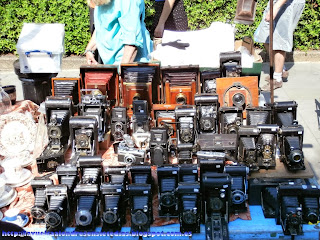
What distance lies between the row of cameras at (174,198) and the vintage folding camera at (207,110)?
2.26 feet

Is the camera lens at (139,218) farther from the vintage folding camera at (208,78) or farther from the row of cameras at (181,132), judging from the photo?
the vintage folding camera at (208,78)

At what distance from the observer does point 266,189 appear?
3.28 meters

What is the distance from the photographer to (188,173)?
325 centimetres

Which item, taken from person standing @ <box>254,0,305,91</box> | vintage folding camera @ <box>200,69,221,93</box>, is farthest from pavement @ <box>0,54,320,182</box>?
vintage folding camera @ <box>200,69,221,93</box>

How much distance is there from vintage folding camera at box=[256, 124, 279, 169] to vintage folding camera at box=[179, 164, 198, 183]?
1.77 ft

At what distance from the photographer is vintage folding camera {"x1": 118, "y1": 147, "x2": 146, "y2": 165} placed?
12.2 ft

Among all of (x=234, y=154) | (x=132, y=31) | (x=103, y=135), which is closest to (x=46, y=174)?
(x=103, y=135)

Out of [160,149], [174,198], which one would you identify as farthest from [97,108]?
[174,198]

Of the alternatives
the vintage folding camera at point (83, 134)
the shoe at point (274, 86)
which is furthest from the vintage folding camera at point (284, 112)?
the shoe at point (274, 86)

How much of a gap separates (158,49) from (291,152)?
2553 mm

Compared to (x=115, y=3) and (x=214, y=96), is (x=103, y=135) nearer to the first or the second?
(x=214, y=96)

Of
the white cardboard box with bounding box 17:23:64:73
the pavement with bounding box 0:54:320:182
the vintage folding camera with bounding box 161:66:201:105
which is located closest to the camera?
the vintage folding camera with bounding box 161:66:201:105

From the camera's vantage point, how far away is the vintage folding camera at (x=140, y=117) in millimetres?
4074

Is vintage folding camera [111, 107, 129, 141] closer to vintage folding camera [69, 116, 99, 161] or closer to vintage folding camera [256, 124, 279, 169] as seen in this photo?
vintage folding camera [69, 116, 99, 161]
